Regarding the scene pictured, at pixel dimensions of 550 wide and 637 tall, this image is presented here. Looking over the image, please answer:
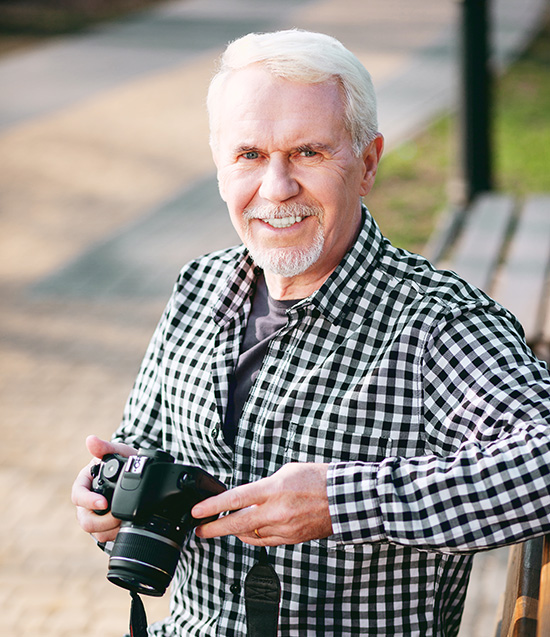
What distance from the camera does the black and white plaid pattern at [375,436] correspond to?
63.8 inches

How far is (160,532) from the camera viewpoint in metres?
1.78

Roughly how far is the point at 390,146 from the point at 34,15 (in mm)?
10807

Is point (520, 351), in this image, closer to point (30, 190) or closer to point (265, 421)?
point (265, 421)

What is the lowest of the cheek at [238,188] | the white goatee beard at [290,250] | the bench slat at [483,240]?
the bench slat at [483,240]

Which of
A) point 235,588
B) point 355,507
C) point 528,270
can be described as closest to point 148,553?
point 235,588

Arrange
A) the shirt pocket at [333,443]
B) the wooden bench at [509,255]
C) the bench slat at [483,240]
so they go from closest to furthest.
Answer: the shirt pocket at [333,443]
the wooden bench at [509,255]
the bench slat at [483,240]

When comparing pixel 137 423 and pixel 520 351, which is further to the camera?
pixel 137 423

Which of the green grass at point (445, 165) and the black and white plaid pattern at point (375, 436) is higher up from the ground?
the green grass at point (445, 165)

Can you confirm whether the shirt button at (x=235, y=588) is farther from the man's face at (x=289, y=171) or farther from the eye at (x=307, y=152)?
the eye at (x=307, y=152)

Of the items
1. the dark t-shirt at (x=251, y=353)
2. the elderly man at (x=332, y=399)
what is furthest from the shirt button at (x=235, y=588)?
the dark t-shirt at (x=251, y=353)

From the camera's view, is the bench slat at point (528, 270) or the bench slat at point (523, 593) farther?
the bench slat at point (528, 270)

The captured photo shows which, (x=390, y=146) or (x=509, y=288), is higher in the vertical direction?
(x=390, y=146)

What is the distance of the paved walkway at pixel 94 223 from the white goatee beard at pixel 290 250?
1810 mm

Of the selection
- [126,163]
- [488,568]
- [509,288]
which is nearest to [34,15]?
[126,163]
